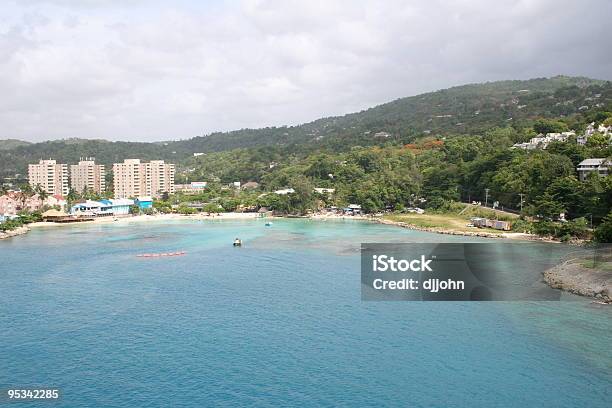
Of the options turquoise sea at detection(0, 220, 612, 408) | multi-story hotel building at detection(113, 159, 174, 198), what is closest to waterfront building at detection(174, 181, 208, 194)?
multi-story hotel building at detection(113, 159, 174, 198)

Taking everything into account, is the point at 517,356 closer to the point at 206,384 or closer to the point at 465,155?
the point at 206,384

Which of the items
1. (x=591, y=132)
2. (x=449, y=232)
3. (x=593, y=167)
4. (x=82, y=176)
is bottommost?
(x=449, y=232)

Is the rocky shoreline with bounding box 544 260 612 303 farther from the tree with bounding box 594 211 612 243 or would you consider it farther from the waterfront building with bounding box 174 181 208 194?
the waterfront building with bounding box 174 181 208 194

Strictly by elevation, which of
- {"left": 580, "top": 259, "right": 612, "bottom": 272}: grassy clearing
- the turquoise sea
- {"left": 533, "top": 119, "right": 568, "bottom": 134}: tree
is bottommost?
the turquoise sea

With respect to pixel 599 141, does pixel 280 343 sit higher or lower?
lower

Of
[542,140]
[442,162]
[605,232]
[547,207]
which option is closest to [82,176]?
[442,162]

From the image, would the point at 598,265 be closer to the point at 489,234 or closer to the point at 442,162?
the point at 489,234
